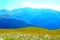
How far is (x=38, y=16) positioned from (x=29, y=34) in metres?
0.46

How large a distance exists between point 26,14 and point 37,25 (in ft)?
1.16

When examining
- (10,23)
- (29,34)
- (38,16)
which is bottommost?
(29,34)

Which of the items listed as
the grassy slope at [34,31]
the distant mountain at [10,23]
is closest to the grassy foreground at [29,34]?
the grassy slope at [34,31]

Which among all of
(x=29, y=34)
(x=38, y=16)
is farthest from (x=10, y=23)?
(x=38, y=16)

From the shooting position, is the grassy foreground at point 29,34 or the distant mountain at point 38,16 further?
the distant mountain at point 38,16

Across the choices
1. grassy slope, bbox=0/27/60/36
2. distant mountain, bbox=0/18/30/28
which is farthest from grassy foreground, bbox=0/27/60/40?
distant mountain, bbox=0/18/30/28

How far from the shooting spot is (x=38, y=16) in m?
3.07

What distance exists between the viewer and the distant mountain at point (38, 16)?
3.04 meters

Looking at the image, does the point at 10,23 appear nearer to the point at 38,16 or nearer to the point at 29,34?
the point at 29,34

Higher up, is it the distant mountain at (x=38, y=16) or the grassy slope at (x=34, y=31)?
the distant mountain at (x=38, y=16)

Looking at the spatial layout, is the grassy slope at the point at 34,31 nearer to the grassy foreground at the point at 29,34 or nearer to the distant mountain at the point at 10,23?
the grassy foreground at the point at 29,34

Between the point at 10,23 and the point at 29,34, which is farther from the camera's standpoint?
the point at 10,23

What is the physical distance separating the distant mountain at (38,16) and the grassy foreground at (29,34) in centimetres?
12

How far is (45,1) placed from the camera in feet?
10.2
